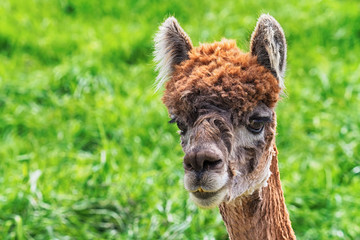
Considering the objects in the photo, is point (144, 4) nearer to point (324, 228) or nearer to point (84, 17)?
point (84, 17)

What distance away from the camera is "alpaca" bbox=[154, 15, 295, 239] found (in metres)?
2.76

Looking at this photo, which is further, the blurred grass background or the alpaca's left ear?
the blurred grass background

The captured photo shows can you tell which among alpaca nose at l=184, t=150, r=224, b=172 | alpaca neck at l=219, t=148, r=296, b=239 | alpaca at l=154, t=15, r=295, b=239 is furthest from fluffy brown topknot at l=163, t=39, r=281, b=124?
alpaca neck at l=219, t=148, r=296, b=239

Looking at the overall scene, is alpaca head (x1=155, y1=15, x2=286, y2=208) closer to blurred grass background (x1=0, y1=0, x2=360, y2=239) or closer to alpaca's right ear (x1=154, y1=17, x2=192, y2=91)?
alpaca's right ear (x1=154, y1=17, x2=192, y2=91)

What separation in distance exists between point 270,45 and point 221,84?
0.33 m

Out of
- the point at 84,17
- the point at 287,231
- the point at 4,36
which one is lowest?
the point at 287,231

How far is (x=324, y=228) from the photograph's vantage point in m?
4.96

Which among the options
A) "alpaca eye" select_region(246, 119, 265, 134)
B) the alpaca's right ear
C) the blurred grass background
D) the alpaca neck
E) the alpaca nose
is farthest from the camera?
the blurred grass background

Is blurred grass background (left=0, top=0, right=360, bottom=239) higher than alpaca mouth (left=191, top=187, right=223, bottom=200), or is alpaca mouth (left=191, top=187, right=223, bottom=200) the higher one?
blurred grass background (left=0, top=0, right=360, bottom=239)

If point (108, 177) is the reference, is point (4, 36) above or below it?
above

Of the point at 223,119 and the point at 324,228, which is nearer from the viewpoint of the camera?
the point at 223,119

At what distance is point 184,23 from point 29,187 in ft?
12.6

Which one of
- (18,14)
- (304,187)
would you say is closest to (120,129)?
(304,187)

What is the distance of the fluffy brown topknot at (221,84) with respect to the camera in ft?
9.30
